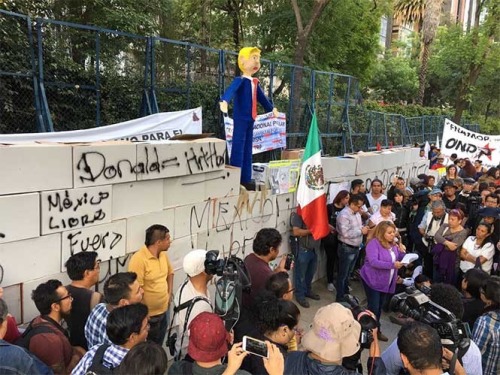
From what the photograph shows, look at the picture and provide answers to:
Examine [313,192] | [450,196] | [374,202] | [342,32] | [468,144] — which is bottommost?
[374,202]

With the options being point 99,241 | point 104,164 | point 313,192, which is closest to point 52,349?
point 99,241

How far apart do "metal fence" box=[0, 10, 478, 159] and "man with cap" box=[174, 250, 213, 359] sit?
8.13 ft

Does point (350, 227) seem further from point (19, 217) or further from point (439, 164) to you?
point (439, 164)

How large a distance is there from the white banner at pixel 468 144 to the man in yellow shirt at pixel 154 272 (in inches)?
338

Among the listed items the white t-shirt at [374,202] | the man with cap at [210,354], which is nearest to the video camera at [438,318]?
the man with cap at [210,354]

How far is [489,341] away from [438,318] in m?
0.67

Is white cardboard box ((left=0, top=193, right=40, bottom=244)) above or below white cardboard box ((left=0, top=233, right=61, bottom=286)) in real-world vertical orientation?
above

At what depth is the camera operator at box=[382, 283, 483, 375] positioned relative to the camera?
259cm

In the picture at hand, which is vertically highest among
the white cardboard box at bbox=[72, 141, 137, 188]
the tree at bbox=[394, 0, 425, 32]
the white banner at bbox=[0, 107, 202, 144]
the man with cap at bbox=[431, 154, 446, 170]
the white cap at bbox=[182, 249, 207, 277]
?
the tree at bbox=[394, 0, 425, 32]

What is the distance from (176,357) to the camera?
9.69 ft

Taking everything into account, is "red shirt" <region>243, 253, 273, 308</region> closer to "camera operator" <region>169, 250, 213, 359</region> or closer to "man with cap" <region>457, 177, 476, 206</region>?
"camera operator" <region>169, 250, 213, 359</region>

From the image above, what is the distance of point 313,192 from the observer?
565 cm

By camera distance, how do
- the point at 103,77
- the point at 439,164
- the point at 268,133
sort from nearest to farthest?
the point at 103,77 < the point at 268,133 < the point at 439,164

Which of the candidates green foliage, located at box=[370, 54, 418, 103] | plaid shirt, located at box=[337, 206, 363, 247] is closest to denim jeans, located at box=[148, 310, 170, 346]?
plaid shirt, located at box=[337, 206, 363, 247]
